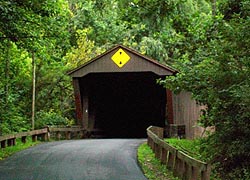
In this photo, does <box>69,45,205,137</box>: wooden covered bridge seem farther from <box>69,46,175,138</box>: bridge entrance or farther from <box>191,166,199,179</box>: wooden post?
<box>191,166,199,179</box>: wooden post

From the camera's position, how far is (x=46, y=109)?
24000mm

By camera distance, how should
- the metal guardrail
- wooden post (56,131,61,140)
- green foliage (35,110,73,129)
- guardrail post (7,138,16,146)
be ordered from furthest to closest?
green foliage (35,110,73,129), wooden post (56,131,61,140), guardrail post (7,138,16,146), the metal guardrail

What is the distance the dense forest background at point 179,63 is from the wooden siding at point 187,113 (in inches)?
102

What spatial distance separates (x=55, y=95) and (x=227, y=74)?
16.8m

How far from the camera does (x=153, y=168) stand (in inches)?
378

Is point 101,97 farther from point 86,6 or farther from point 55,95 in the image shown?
point 86,6

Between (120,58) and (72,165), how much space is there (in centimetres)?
1101

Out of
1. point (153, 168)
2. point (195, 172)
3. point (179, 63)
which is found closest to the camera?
point (195, 172)

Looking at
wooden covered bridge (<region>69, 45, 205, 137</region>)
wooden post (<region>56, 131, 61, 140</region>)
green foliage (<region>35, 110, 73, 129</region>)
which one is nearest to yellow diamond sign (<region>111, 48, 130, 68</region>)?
wooden covered bridge (<region>69, 45, 205, 137</region>)

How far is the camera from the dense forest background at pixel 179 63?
28.2 feet

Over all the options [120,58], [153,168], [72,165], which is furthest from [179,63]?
[120,58]

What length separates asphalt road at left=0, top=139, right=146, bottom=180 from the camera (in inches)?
337

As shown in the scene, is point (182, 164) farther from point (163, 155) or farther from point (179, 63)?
point (179, 63)

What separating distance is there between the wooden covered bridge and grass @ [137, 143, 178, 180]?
896 centimetres
